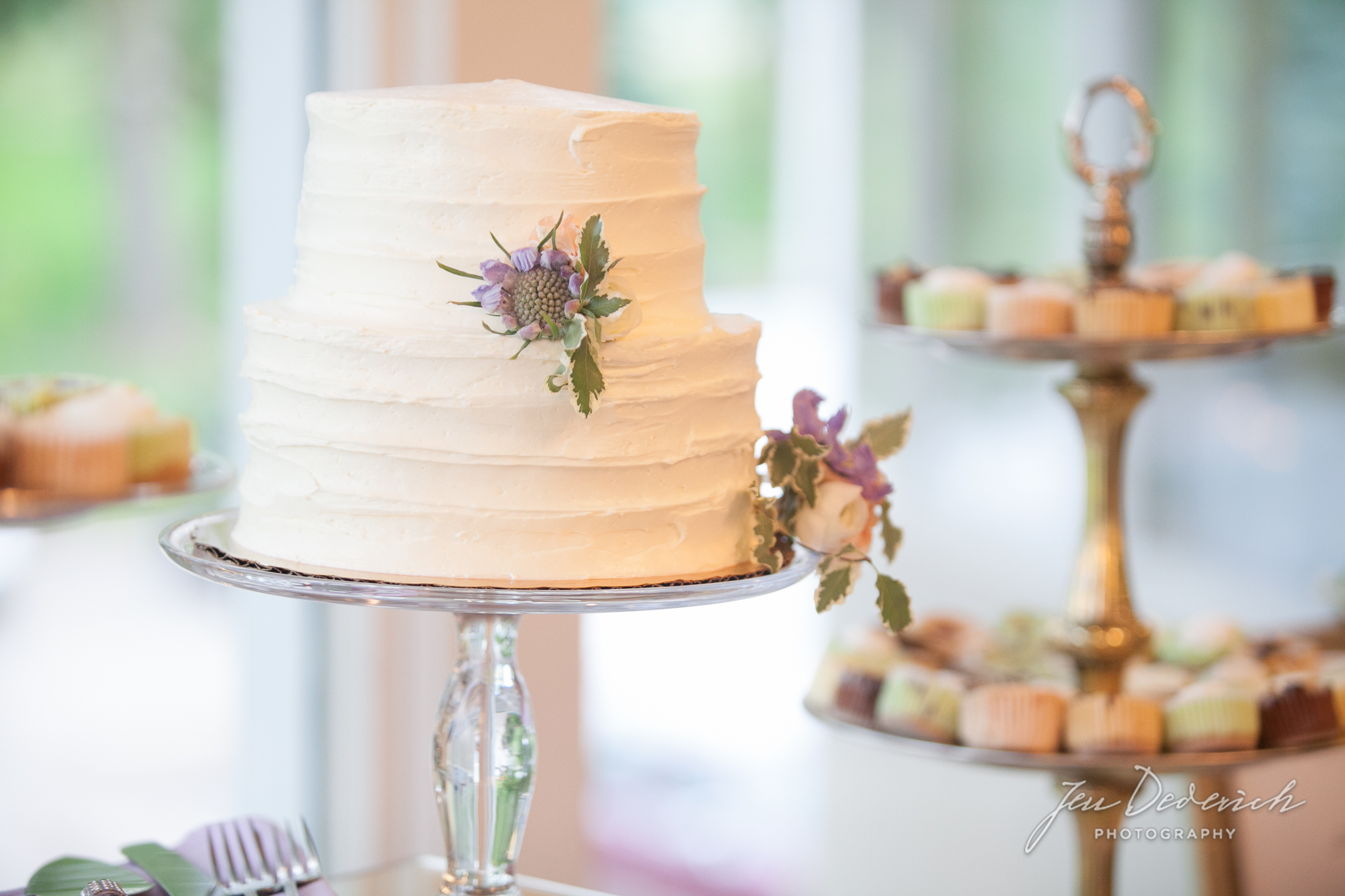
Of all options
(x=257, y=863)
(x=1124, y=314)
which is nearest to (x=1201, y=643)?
(x=1124, y=314)

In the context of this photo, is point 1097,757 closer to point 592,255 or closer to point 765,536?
point 765,536

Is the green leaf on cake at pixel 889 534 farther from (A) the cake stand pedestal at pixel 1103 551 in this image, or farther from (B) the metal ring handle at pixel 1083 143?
(B) the metal ring handle at pixel 1083 143

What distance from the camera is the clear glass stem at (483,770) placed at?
1.11 metres

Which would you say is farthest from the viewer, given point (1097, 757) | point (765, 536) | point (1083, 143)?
point (1083, 143)

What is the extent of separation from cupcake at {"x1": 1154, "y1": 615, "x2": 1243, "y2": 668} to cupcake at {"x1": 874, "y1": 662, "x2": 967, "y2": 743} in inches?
17.9

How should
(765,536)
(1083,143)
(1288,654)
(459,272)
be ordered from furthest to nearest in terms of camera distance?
(1288,654) < (1083,143) < (765,536) < (459,272)

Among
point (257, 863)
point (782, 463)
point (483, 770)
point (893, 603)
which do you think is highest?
point (782, 463)

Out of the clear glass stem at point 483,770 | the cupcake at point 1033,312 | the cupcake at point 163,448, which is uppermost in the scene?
the cupcake at point 1033,312

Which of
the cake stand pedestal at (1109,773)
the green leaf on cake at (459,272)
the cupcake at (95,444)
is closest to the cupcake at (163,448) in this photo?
the cupcake at (95,444)

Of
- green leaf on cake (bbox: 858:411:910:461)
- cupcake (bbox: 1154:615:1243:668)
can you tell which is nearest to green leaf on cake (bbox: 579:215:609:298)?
green leaf on cake (bbox: 858:411:910:461)

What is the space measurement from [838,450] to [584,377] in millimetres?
265

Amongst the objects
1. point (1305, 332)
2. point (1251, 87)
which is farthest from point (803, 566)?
point (1251, 87)

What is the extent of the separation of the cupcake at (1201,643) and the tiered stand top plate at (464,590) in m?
1.10

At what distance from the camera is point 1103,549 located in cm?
176
